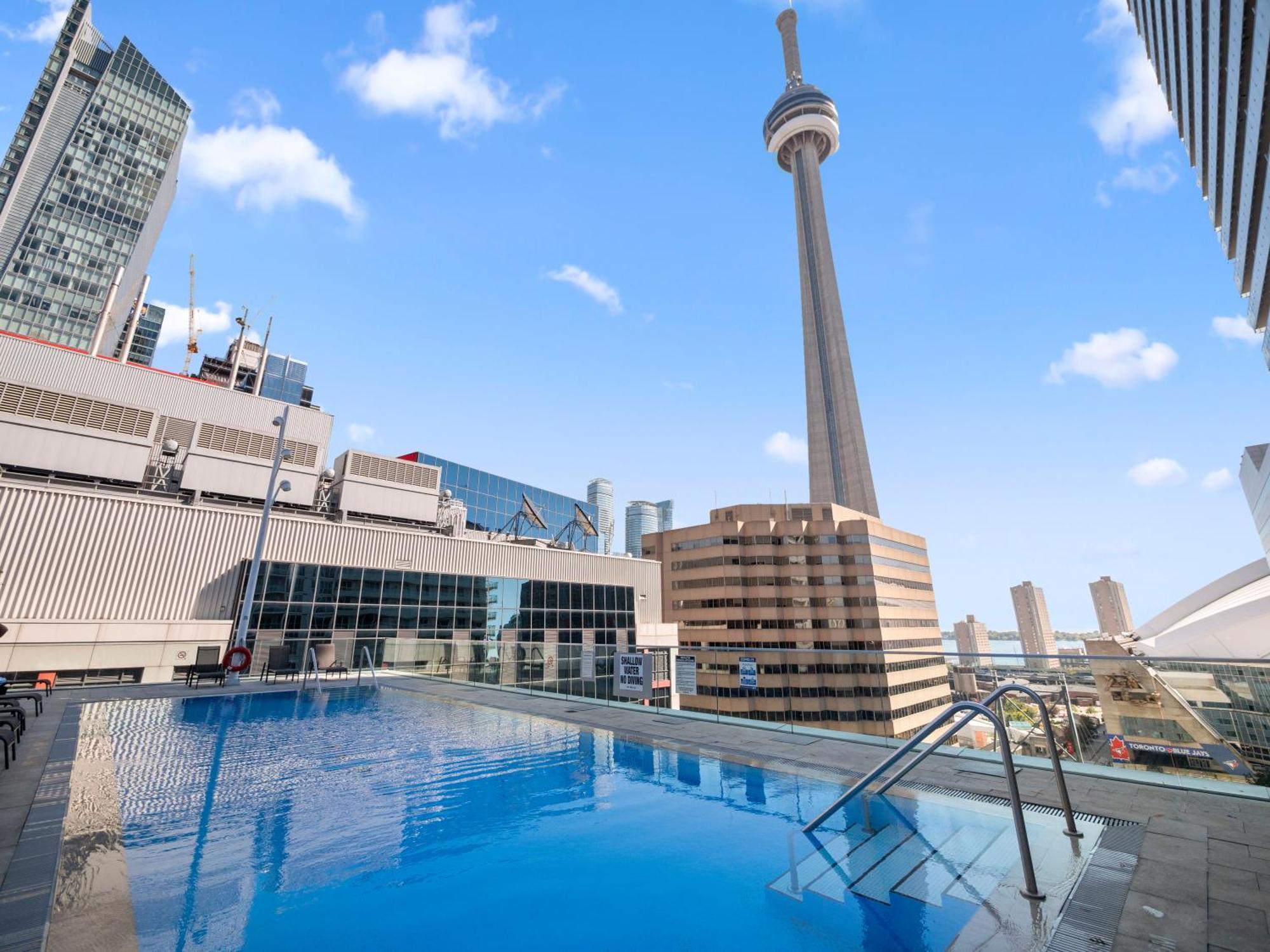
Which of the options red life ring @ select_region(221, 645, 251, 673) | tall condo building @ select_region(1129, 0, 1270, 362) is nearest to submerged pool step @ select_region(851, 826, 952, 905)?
red life ring @ select_region(221, 645, 251, 673)

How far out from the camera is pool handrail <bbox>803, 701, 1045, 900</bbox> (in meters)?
4.05

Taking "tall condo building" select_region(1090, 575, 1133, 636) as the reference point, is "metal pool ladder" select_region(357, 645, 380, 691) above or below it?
below

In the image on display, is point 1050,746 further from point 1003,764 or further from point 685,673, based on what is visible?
point 685,673

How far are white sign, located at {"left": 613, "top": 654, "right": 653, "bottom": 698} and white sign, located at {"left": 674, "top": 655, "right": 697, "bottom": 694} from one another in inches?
28.4

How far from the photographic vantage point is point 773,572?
102m

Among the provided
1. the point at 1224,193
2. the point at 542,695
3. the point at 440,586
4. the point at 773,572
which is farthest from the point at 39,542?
the point at 773,572

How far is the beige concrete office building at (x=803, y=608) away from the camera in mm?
95250

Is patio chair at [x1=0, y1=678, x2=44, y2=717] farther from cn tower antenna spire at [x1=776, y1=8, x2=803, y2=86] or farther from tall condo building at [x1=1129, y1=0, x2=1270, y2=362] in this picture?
cn tower antenna spire at [x1=776, y1=8, x2=803, y2=86]

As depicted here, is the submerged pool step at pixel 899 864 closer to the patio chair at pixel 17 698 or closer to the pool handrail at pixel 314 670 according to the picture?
the patio chair at pixel 17 698

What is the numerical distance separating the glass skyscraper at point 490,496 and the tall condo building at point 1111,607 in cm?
19552

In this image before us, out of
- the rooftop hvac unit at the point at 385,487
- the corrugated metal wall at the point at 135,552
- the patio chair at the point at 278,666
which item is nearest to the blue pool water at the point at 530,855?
the patio chair at the point at 278,666

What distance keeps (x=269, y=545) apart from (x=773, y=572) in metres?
88.2

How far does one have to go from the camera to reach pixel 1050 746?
5621 mm

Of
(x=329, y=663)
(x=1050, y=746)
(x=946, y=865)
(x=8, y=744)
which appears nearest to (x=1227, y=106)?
(x=1050, y=746)
